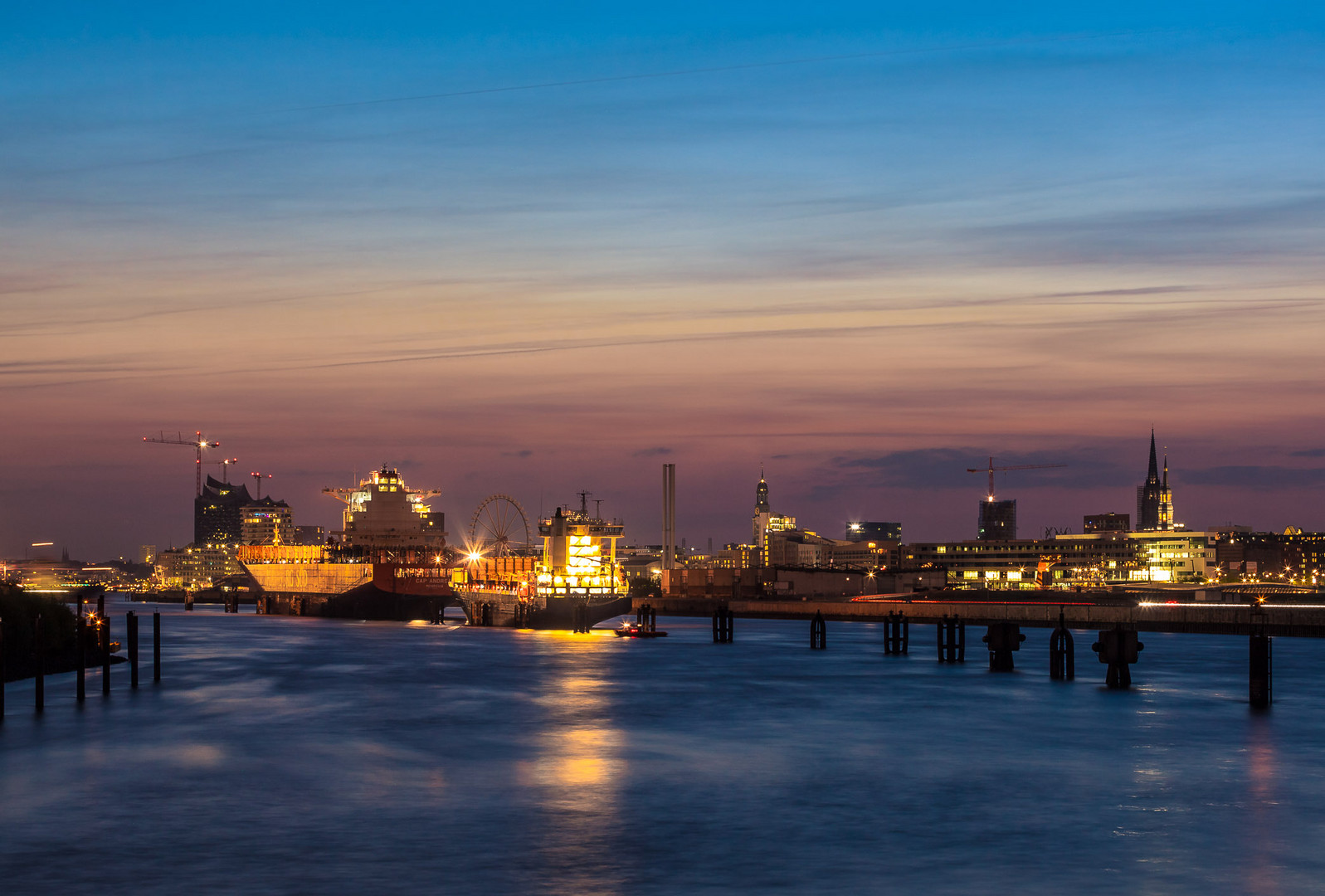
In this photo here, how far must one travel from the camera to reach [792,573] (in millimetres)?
198500

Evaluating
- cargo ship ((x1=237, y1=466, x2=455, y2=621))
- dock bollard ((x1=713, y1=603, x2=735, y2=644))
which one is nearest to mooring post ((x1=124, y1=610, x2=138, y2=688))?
dock bollard ((x1=713, y1=603, x2=735, y2=644))

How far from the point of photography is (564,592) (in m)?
124

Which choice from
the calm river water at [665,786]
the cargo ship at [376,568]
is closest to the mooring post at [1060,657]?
the calm river water at [665,786]

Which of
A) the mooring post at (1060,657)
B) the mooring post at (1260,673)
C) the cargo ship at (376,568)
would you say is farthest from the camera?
the cargo ship at (376,568)

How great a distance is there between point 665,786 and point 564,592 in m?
91.3

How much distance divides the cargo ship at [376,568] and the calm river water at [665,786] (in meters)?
98.2

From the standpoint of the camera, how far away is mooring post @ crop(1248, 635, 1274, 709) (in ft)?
159


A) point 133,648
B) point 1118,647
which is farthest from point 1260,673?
point 133,648

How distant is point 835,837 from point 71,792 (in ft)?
58.1

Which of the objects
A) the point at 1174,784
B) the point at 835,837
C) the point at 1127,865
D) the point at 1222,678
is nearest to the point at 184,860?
the point at 835,837

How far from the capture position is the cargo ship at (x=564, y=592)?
121 metres

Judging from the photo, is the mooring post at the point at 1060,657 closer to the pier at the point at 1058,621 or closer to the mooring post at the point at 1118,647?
the pier at the point at 1058,621

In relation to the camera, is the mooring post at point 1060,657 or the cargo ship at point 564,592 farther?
the cargo ship at point 564,592

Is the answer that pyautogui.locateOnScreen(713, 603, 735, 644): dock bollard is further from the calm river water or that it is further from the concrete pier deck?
the calm river water
